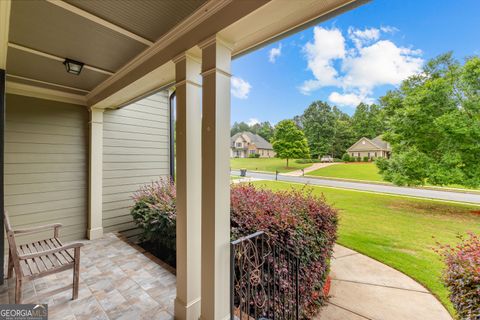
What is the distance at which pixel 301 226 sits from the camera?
2455 mm

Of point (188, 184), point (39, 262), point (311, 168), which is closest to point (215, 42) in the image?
point (188, 184)

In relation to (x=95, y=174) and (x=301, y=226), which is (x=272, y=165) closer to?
(x=301, y=226)

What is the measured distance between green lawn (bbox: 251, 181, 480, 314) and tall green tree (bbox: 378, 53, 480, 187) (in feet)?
2.48

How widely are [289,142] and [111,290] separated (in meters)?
6.94

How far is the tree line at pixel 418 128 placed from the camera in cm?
463

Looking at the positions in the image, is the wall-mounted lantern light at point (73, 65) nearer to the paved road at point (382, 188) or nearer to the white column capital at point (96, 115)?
the white column capital at point (96, 115)

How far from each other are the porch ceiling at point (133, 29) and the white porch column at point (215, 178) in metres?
0.23

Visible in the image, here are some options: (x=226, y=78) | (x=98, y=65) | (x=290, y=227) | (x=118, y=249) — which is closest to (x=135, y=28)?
(x=226, y=78)

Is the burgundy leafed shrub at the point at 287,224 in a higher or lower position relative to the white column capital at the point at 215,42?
lower

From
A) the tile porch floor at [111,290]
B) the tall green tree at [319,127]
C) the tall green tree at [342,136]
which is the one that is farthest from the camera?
the tall green tree at [319,127]

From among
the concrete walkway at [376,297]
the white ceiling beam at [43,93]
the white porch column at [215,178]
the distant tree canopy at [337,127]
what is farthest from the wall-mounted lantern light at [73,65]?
the distant tree canopy at [337,127]

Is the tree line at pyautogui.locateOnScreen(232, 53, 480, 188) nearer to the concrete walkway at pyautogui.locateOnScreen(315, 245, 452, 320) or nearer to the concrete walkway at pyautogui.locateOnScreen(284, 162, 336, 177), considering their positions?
the concrete walkway at pyautogui.locateOnScreen(284, 162, 336, 177)

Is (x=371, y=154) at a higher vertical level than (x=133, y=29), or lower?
lower

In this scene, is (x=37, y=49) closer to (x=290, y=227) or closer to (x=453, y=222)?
(x=290, y=227)
